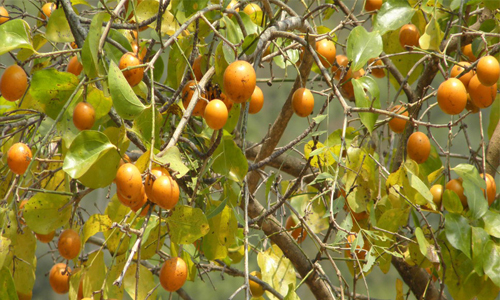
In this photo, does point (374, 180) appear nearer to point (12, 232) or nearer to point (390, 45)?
point (390, 45)

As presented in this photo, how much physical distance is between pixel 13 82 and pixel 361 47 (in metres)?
0.41

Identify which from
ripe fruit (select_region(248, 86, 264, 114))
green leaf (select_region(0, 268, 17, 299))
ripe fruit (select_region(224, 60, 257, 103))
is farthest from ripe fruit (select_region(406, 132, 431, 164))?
green leaf (select_region(0, 268, 17, 299))

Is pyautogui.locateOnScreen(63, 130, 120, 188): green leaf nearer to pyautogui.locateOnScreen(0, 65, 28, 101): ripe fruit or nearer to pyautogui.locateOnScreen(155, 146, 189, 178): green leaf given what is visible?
pyautogui.locateOnScreen(155, 146, 189, 178): green leaf

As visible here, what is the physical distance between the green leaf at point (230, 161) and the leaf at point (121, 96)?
125 millimetres

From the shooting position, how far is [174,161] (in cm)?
49

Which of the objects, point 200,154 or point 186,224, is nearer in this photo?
point 186,224

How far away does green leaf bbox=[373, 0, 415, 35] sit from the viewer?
2.60ft

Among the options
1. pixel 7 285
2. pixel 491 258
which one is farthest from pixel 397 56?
pixel 7 285

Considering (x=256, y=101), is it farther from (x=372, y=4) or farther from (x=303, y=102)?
(x=372, y=4)

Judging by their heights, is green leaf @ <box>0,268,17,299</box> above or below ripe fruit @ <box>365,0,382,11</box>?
below

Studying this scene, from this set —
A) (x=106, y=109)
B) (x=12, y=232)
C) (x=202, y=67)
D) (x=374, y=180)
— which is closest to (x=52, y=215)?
(x=12, y=232)

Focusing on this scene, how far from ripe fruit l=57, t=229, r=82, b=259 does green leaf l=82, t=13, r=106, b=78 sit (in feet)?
0.80

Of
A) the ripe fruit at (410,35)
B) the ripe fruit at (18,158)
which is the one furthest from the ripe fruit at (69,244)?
the ripe fruit at (410,35)

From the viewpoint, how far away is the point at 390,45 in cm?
100
